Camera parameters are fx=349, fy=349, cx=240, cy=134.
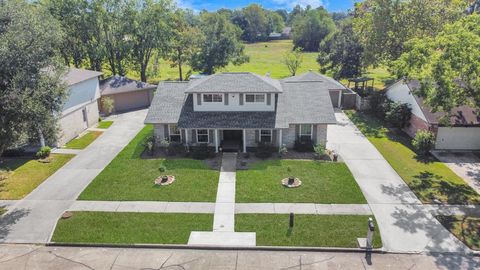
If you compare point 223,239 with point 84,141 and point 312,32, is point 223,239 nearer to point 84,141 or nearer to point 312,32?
point 84,141

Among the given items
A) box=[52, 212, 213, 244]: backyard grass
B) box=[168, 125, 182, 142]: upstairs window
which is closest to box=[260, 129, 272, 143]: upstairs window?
box=[168, 125, 182, 142]: upstairs window

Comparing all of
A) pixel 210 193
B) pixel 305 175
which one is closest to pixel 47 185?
pixel 210 193

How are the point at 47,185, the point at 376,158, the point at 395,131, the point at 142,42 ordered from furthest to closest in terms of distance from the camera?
the point at 142,42 → the point at 395,131 → the point at 376,158 → the point at 47,185

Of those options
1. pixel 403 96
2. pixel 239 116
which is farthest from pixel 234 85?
pixel 403 96

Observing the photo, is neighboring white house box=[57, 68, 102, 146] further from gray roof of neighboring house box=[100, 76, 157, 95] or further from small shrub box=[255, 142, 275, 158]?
small shrub box=[255, 142, 275, 158]

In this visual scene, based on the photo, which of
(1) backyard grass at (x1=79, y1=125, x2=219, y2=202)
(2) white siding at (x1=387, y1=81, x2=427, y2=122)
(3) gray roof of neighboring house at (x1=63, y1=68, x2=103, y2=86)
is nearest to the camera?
(1) backyard grass at (x1=79, y1=125, x2=219, y2=202)

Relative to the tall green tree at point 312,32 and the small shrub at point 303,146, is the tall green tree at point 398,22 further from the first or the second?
the tall green tree at point 312,32

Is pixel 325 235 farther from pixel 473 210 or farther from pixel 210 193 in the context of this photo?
pixel 473 210
